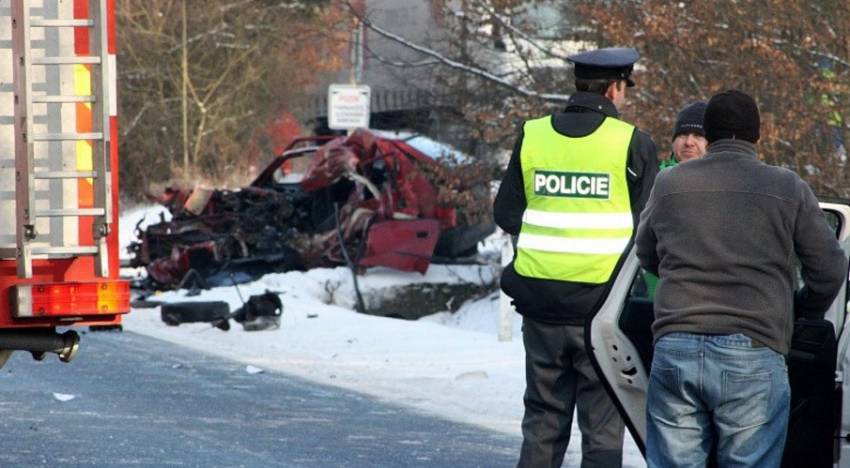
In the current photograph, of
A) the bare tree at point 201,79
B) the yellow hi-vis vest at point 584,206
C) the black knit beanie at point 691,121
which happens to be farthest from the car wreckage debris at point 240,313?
the bare tree at point 201,79

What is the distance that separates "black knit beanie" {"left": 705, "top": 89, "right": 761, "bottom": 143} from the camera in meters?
5.14

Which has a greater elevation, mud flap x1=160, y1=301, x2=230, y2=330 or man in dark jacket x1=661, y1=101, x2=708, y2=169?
man in dark jacket x1=661, y1=101, x2=708, y2=169

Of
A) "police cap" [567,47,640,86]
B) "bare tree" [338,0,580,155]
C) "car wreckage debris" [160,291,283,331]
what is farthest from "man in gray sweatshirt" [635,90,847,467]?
"bare tree" [338,0,580,155]

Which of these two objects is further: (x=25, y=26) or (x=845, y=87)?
(x=845, y=87)

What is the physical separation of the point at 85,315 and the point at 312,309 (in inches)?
389

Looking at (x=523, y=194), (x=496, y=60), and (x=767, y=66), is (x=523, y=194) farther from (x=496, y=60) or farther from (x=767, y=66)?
(x=496, y=60)

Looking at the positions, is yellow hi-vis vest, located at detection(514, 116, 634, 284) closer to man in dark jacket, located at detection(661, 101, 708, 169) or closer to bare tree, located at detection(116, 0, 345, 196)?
man in dark jacket, located at detection(661, 101, 708, 169)

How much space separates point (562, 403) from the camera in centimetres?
627

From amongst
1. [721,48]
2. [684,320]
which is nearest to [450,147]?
[721,48]

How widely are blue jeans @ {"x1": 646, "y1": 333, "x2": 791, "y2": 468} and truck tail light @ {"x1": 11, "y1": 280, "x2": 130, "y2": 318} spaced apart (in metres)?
2.47

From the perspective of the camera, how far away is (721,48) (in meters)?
13.1

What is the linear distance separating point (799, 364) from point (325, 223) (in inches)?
605

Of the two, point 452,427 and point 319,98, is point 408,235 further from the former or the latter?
point 319,98

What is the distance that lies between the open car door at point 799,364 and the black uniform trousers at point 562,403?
0.44 meters
